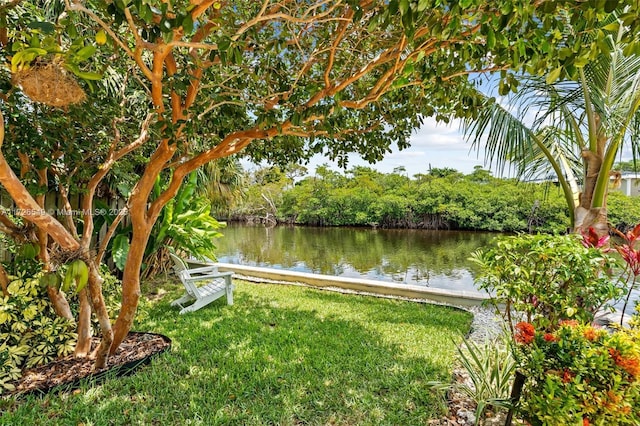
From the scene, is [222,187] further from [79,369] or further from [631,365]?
[631,365]

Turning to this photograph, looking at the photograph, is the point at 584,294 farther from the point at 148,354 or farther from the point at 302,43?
the point at 148,354

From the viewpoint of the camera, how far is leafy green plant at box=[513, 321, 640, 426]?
1.57m

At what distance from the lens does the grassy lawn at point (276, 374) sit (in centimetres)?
219

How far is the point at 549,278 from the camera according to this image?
84.3 inches

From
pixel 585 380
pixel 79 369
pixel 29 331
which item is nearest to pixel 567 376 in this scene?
pixel 585 380

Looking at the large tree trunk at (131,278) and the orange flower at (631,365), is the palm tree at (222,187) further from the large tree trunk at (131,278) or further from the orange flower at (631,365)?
the orange flower at (631,365)

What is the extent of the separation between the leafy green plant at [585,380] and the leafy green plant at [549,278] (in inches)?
10.9

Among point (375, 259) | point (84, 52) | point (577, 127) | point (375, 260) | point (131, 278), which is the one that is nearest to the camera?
point (84, 52)

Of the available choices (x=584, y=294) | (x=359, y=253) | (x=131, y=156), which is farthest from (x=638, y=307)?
(x=359, y=253)

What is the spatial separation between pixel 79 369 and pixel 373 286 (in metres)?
4.29

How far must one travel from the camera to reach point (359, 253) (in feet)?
46.4

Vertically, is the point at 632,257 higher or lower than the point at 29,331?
higher

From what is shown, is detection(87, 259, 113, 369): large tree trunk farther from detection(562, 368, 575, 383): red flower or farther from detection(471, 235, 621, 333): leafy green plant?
detection(562, 368, 575, 383): red flower

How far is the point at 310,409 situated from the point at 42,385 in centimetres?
203
